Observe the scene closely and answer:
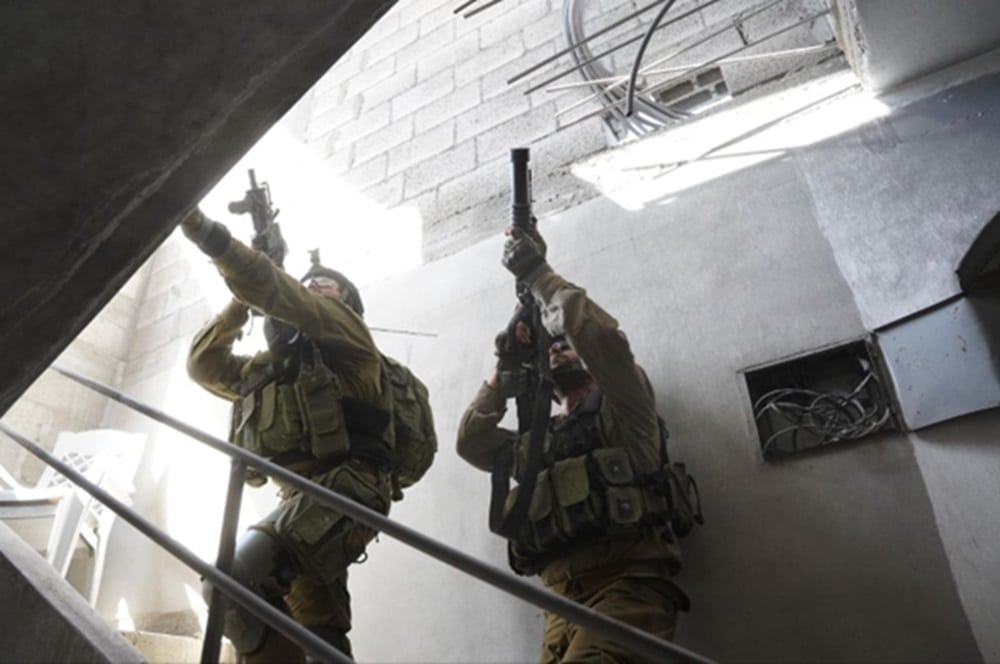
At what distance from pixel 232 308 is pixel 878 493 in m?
1.91

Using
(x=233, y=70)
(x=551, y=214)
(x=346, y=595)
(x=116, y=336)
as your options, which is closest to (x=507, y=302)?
(x=551, y=214)

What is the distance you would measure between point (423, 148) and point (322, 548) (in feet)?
7.90

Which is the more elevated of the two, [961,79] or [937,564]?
[961,79]

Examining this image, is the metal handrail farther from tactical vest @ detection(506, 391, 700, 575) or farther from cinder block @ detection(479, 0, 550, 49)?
cinder block @ detection(479, 0, 550, 49)

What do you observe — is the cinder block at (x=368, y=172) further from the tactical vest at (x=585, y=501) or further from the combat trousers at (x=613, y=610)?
the combat trousers at (x=613, y=610)

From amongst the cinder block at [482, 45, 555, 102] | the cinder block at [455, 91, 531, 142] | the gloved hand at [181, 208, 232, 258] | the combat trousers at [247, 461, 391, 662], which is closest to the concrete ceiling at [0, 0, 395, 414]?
the gloved hand at [181, 208, 232, 258]

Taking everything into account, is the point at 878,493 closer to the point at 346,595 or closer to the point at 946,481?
the point at 946,481

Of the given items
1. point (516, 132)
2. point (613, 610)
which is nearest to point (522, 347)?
point (613, 610)

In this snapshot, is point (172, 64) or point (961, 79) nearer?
point (172, 64)

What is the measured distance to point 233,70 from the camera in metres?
1.12

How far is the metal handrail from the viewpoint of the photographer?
911 mm

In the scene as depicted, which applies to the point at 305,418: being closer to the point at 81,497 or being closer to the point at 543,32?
the point at 81,497

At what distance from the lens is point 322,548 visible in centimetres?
188

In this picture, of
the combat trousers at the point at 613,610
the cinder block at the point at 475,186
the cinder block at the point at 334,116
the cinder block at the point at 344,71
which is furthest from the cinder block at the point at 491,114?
the combat trousers at the point at 613,610
